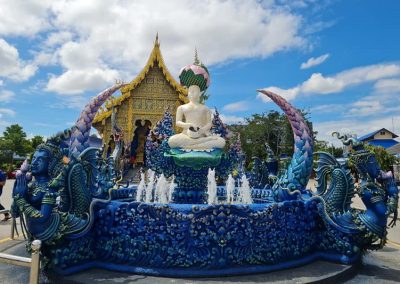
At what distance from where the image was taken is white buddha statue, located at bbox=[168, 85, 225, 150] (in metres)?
6.37

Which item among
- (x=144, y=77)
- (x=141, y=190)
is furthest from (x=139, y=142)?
(x=141, y=190)

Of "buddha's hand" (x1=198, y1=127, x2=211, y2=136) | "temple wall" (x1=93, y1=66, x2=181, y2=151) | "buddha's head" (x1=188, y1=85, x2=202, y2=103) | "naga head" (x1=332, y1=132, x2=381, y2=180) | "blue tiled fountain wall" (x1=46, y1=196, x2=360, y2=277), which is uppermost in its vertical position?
"temple wall" (x1=93, y1=66, x2=181, y2=151)

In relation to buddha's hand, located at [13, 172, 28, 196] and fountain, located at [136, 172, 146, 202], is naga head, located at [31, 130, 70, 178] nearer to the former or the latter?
buddha's hand, located at [13, 172, 28, 196]

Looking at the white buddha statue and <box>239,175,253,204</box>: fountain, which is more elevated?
the white buddha statue

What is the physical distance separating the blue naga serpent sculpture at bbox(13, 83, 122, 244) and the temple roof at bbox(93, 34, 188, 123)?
1986 cm

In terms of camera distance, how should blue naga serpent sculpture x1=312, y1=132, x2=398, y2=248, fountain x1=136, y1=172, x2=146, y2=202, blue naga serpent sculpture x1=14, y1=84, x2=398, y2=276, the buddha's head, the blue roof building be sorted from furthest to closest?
1. the blue roof building
2. fountain x1=136, y1=172, x2=146, y2=202
3. the buddha's head
4. blue naga serpent sculpture x1=312, y1=132, x2=398, y2=248
5. blue naga serpent sculpture x1=14, y1=84, x2=398, y2=276

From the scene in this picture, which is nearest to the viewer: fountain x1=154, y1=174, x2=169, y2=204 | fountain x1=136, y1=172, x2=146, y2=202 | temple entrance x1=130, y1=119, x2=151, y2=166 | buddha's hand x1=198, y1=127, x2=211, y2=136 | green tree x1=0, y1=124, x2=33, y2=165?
buddha's hand x1=198, y1=127, x2=211, y2=136

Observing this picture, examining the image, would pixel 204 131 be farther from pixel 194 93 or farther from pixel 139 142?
pixel 139 142

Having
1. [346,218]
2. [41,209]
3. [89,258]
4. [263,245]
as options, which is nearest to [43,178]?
[41,209]

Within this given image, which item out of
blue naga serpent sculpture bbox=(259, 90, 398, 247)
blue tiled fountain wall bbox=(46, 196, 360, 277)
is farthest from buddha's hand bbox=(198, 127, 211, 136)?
blue tiled fountain wall bbox=(46, 196, 360, 277)

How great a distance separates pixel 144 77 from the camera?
25156 millimetres

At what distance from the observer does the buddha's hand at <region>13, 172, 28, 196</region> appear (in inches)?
158

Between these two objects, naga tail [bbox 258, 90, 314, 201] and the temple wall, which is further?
the temple wall

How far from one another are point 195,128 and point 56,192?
295cm
